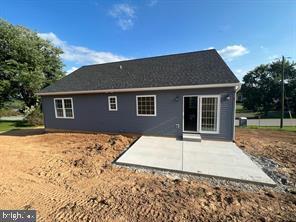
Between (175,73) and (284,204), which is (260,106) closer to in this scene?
(175,73)

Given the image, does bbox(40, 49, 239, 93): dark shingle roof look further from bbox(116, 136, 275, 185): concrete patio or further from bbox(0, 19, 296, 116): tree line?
bbox(0, 19, 296, 116): tree line

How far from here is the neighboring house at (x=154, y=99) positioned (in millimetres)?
7359

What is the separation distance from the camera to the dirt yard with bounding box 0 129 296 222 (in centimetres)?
286

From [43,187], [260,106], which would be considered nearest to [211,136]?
[43,187]

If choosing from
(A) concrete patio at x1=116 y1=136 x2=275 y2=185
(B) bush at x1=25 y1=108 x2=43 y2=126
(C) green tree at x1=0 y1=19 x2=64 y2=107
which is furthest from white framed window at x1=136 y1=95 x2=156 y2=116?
(C) green tree at x1=0 y1=19 x2=64 y2=107

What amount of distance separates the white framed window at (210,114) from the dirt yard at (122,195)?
8.65 ft

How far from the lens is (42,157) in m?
6.02

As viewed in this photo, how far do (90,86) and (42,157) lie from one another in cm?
515

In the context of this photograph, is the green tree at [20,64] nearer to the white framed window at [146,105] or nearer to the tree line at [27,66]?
the tree line at [27,66]

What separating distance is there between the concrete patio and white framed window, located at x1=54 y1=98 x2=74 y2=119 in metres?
5.98

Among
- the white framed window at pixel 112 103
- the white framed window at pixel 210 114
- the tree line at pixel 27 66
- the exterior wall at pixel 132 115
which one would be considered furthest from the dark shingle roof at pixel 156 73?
the tree line at pixel 27 66

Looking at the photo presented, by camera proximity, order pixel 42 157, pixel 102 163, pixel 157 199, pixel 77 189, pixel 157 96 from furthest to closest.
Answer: pixel 157 96 → pixel 42 157 → pixel 102 163 → pixel 77 189 → pixel 157 199

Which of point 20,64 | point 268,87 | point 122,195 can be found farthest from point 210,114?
point 268,87

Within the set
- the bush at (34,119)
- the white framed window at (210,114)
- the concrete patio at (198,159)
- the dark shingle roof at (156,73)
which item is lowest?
the concrete patio at (198,159)
